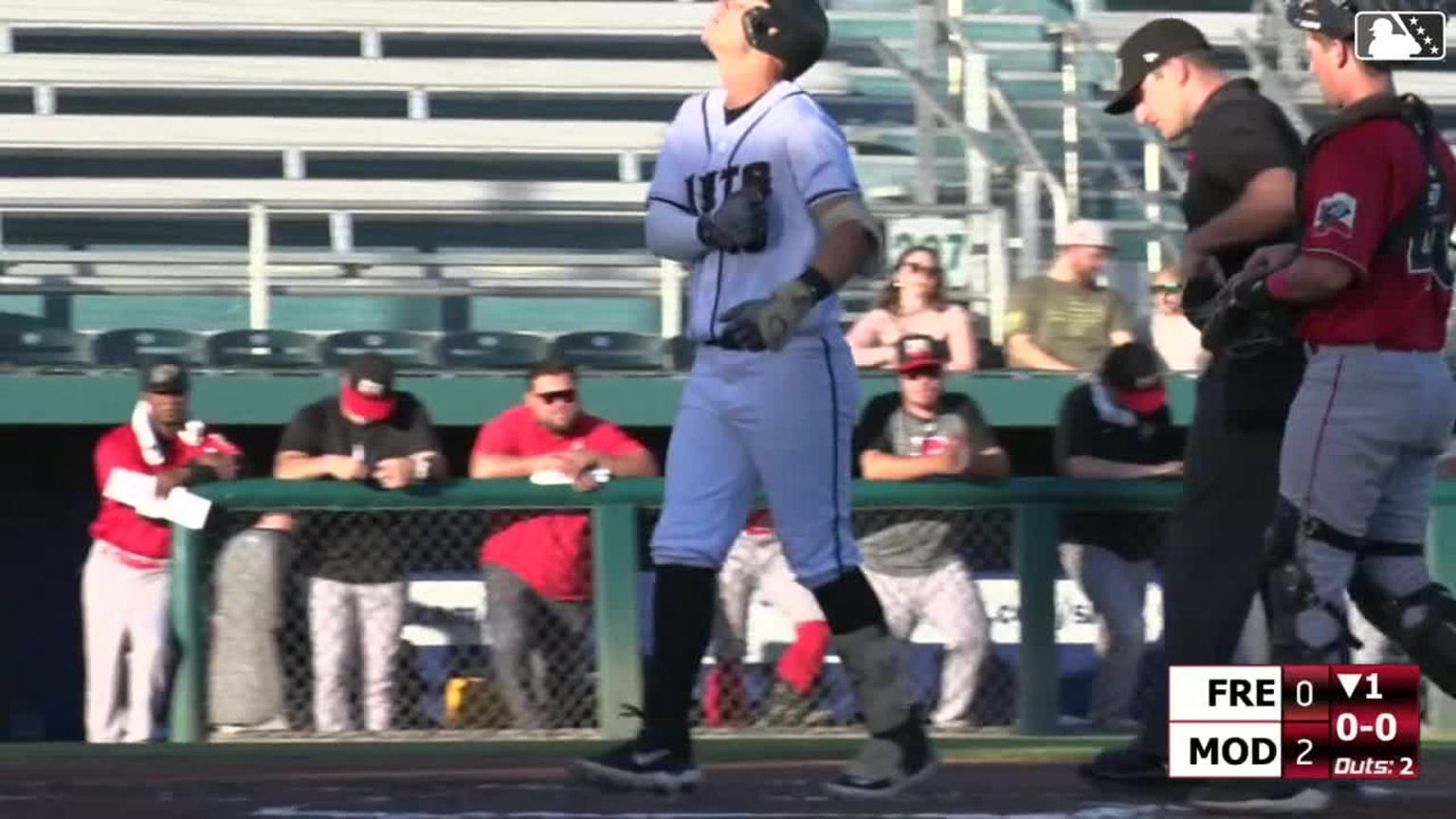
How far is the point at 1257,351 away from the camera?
17.7ft

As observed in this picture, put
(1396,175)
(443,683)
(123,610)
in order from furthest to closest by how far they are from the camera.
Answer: (123,610) → (443,683) → (1396,175)

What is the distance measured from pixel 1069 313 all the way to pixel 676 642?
578cm

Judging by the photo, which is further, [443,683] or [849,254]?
[443,683]

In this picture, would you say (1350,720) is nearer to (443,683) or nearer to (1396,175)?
(1396,175)

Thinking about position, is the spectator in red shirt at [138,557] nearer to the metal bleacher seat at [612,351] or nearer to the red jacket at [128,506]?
the red jacket at [128,506]

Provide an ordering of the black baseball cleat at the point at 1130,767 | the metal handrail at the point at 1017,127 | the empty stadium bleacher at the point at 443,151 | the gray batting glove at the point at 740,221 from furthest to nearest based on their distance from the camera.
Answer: the metal handrail at the point at 1017,127 < the empty stadium bleacher at the point at 443,151 < the black baseball cleat at the point at 1130,767 < the gray batting glove at the point at 740,221

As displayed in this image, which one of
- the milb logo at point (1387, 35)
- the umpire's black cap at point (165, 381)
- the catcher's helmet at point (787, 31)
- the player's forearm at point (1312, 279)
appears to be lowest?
the umpire's black cap at point (165, 381)

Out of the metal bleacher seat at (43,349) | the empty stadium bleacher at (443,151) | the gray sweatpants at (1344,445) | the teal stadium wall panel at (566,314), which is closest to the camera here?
the gray sweatpants at (1344,445)

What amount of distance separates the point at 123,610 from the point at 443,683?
4.02 ft

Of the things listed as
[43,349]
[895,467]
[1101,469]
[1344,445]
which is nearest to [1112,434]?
[1101,469]

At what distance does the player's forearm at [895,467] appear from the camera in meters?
8.12

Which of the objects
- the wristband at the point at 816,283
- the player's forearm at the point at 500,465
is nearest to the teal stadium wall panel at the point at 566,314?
the player's forearm at the point at 500,465

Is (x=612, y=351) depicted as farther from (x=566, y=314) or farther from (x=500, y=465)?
(x=500, y=465)

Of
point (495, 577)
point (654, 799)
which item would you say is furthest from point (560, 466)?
point (654, 799)
